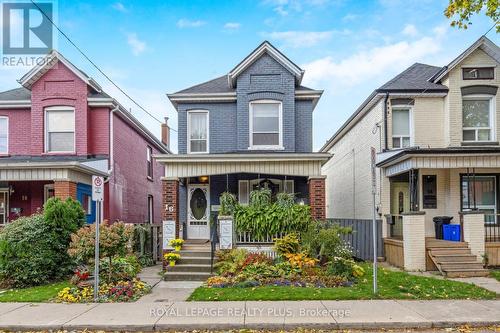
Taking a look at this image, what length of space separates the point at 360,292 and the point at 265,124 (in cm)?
824

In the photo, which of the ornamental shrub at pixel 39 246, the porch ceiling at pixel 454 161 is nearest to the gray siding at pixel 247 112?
the porch ceiling at pixel 454 161

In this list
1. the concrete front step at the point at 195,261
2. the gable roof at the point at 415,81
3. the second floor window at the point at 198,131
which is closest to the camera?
the concrete front step at the point at 195,261

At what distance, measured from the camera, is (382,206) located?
602 inches

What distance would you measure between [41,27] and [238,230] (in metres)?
10.4

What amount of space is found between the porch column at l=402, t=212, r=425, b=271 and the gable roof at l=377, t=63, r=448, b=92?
5293 millimetres

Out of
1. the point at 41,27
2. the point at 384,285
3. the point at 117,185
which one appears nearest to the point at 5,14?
the point at 41,27

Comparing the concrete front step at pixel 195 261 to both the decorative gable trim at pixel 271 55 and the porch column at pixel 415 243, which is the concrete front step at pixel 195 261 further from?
the decorative gable trim at pixel 271 55

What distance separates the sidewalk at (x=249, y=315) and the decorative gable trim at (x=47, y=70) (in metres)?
10.3

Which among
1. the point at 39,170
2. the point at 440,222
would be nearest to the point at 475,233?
the point at 440,222

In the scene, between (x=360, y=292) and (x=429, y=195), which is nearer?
(x=360, y=292)

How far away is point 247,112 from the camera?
15.6m

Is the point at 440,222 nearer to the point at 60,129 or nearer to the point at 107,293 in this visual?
the point at 107,293

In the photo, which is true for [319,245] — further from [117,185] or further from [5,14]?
[5,14]

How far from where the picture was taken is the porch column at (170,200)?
1321 centimetres
